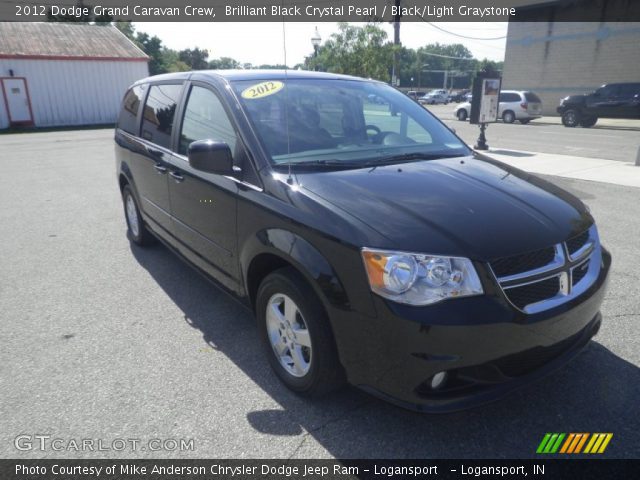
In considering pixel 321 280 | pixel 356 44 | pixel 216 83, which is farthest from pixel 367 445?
pixel 356 44

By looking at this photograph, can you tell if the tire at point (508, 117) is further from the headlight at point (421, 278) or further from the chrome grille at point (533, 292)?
the headlight at point (421, 278)

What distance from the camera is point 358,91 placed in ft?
12.8

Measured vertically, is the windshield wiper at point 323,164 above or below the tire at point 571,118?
above

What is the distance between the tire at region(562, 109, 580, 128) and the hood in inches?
935

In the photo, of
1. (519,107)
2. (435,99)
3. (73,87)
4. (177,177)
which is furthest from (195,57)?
(177,177)

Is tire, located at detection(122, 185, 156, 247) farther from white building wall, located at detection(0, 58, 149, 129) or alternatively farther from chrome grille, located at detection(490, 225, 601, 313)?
white building wall, located at detection(0, 58, 149, 129)

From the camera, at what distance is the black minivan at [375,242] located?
2154 millimetres

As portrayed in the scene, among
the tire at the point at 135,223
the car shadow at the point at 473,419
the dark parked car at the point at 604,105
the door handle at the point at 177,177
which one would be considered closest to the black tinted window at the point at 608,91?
the dark parked car at the point at 604,105

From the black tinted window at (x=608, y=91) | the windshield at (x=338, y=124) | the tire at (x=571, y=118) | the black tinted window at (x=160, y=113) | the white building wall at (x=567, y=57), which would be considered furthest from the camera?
the white building wall at (x=567, y=57)

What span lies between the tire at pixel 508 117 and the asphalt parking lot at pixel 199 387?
22.7m

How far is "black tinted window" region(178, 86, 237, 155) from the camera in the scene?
3250 millimetres

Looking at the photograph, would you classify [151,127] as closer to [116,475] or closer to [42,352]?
[42,352]

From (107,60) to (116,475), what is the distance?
27935 millimetres

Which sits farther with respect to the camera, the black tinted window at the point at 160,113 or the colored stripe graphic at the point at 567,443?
the black tinted window at the point at 160,113
